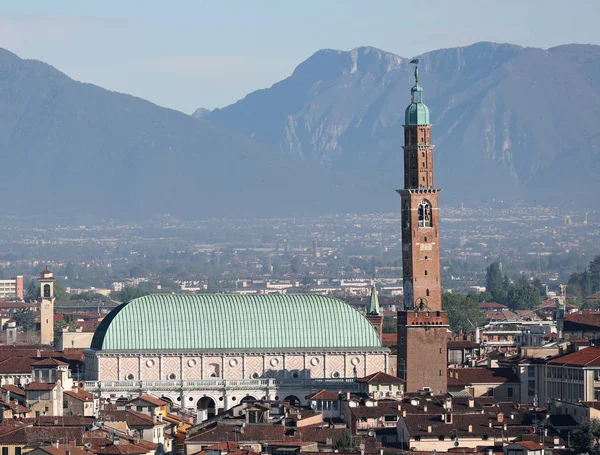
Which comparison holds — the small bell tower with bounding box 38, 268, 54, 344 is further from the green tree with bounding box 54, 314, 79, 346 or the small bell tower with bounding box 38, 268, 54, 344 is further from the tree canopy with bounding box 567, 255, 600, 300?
the tree canopy with bounding box 567, 255, 600, 300

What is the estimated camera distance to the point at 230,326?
82.3 meters

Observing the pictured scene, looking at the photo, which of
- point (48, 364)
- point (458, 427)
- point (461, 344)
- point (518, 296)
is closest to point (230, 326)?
point (48, 364)

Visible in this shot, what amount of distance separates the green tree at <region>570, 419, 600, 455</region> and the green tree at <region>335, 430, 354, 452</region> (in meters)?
5.45

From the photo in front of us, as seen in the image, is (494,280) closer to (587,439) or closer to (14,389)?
(14,389)

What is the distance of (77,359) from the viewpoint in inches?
3469

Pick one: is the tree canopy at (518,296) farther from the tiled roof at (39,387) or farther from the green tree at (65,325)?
the tiled roof at (39,387)

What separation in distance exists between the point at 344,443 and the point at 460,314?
233 feet

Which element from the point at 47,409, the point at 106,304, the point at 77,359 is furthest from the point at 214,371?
the point at 106,304

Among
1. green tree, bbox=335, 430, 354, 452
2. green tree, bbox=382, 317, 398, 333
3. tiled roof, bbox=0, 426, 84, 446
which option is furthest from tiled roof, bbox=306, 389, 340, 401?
green tree, bbox=382, 317, 398, 333

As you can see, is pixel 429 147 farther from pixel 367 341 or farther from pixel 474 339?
→ pixel 474 339

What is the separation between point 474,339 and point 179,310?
2740 cm

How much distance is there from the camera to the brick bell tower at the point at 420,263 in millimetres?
78500

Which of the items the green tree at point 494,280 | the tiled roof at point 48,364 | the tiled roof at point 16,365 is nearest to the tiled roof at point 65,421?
the tiled roof at point 48,364

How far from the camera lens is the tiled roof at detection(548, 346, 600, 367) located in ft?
238
